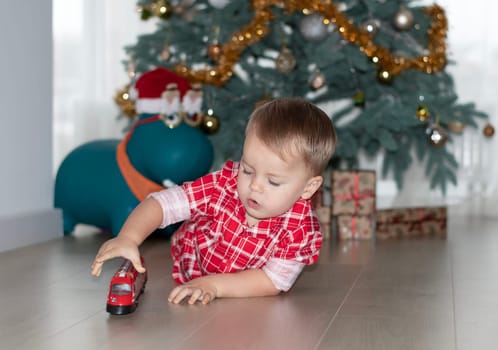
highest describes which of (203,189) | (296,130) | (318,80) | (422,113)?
(318,80)

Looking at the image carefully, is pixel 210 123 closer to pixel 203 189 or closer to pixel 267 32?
pixel 267 32

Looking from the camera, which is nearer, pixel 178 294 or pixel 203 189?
pixel 178 294

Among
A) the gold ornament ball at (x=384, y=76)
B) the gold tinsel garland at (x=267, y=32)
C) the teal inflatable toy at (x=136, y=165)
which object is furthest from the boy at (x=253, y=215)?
the gold ornament ball at (x=384, y=76)

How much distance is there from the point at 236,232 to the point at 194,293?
0.17 meters

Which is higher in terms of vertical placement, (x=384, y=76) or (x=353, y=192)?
(x=384, y=76)

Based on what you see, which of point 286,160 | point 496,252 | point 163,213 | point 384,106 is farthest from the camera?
point 384,106

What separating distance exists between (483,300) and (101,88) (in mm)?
2326

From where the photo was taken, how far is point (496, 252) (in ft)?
7.27

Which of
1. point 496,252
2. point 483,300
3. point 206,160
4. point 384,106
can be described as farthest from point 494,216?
point 483,300

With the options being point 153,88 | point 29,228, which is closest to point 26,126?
point 29,228

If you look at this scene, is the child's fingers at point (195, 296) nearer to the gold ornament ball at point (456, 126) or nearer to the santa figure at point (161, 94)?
the santa figure at point (161, 94)

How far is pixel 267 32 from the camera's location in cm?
275

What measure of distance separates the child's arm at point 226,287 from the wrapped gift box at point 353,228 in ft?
3.24

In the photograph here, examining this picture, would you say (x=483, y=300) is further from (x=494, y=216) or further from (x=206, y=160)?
(x=494, y=216)
